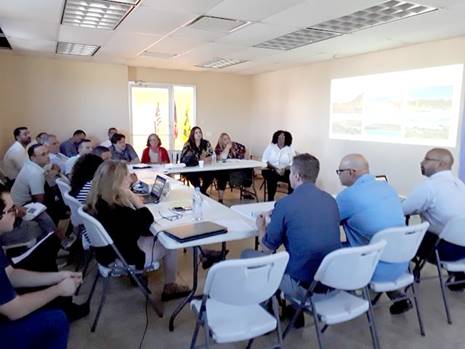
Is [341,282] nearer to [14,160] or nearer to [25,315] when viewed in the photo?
[25,315]

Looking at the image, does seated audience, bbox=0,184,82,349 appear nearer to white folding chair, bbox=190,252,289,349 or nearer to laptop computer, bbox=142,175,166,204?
white folding chair, bbox=190,252,289,349

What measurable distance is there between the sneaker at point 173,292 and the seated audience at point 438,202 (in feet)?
5.92

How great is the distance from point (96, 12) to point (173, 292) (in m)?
2.86

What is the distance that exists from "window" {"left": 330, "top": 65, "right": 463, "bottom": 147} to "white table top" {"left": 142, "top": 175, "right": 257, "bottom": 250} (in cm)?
356

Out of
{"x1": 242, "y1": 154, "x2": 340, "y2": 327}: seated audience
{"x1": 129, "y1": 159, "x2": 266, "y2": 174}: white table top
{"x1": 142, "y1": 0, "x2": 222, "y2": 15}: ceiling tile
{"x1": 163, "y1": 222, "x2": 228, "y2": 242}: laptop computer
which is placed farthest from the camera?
{"x1": 129, "y1": 159, "x2": 266, "y2": 174}: white table top

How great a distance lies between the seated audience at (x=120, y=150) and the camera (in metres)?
5.34

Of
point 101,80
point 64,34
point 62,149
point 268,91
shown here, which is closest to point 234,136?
point 268,91

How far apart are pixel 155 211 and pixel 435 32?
3.91 metres

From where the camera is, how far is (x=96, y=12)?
3686 millimetres

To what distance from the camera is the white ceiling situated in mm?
3377

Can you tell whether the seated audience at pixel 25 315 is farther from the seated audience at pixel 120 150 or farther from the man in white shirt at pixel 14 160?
the seated audience at pixel 120 150

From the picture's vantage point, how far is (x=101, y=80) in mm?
6926

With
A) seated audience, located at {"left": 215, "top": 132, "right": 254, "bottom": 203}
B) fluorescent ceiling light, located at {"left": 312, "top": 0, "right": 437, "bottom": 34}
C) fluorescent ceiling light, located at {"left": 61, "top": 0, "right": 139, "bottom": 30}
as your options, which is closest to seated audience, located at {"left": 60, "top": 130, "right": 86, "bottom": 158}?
seated audience, located at {"left": 215, "top": 132, "right": 254, "bottom": 203}

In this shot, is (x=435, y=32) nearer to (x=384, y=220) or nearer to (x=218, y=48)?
(x=218, y=48)
